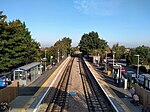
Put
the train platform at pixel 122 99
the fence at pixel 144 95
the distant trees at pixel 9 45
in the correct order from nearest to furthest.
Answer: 1. the fence at pixel 144 95
2. the train platform at pixel 122 99
3. the distant trees at pixel 9 45

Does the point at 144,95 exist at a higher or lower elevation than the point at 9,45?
lower

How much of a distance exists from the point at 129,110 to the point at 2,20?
2189 centimetres

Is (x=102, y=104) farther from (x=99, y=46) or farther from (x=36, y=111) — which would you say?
(x=99, y=46)

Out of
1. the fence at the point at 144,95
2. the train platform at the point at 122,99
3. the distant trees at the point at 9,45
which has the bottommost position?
the train platform at the point at 122,99

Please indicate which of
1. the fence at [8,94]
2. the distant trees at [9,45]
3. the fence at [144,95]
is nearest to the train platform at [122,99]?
the fence at [144,95]

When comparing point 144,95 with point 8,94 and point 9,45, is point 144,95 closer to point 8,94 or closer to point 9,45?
point 8,94

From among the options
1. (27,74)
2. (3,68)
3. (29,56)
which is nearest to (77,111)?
(27,74)

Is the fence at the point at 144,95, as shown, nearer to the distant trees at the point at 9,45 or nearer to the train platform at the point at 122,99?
the train platform at the point at 122,99

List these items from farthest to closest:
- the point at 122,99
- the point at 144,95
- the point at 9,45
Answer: the point at 9,45 < the point at 122,99 < the point at 144,95

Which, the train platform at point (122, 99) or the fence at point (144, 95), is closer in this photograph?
the fence at point (144, 95)

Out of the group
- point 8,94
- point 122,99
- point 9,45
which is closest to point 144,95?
point 122,99

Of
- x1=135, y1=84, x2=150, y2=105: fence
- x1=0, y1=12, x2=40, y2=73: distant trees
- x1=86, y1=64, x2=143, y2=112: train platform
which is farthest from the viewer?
x1=0, y1=12, x2=40, y2=73: distant trees

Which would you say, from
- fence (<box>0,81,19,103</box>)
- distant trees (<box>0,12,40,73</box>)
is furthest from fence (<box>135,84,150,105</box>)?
distant trees (<box>0,12,40,73</box>)

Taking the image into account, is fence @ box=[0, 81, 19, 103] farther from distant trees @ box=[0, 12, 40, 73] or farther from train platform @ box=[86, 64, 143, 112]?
distant trees @ box=[0, 12, 40, 73]
